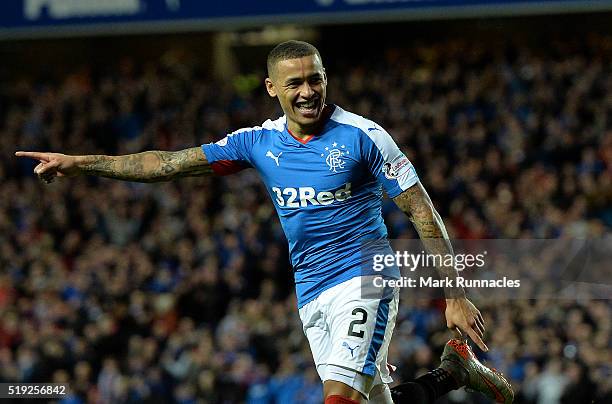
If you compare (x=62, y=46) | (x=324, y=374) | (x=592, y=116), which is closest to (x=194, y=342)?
(x=592, y=116)

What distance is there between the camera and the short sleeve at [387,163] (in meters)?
5.31

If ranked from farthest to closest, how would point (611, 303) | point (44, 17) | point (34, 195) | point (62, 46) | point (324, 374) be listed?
point (62, 46) < point (34, 195) < point (44, 17) < point (611, 303) < point (324, 374)

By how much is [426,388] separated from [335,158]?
1515mm

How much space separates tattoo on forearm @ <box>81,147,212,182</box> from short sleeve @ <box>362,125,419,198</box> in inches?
38.5

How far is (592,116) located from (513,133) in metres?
1.10

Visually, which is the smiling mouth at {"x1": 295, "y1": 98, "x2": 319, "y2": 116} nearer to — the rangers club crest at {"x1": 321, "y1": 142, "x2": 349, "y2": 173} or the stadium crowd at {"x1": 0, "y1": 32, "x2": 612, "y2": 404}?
the rangers club crest at {"x1": 321, "y1": 142, "x2": 349, "y2": 173}

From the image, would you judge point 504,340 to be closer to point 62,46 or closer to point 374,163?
point 374,163

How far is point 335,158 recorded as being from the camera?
5367 mm

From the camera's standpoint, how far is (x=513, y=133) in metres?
13.7

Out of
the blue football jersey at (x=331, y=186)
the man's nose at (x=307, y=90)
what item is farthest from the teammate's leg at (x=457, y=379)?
the man's nose at (x=307, y=90)

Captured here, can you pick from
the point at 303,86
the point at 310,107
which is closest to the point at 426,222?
the point at 310,107

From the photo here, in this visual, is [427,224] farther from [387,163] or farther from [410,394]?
[410,394]

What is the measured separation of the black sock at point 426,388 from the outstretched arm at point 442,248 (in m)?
0.70

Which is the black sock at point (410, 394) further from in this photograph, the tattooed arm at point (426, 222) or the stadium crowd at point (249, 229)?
the stadium crowd at point (249, 229)
